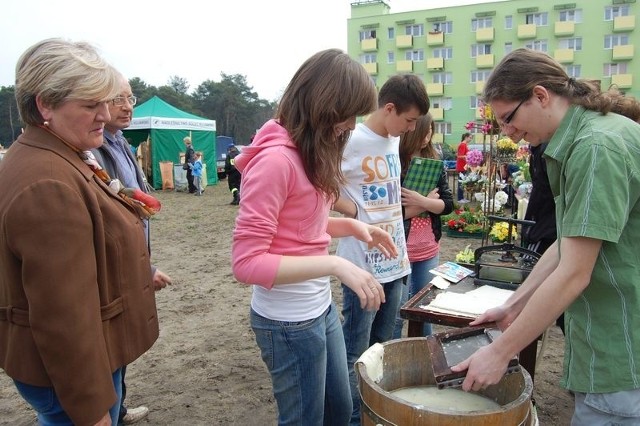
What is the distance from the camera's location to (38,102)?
1.34m

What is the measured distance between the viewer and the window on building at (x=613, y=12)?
133 feet

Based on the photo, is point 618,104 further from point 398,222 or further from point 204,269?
point 204,269

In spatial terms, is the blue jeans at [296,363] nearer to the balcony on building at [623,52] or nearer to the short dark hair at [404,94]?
the short dark hair at [404,94]

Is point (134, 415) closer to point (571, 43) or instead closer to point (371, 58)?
point (571, 43)

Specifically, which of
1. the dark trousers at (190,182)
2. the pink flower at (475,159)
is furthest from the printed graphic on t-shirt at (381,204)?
the dark trousers at (190,182)

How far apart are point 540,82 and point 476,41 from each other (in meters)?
47.1

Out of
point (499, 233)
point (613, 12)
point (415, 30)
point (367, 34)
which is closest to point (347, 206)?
point (499, 233)

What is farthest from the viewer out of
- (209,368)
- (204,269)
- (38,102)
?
(204,269)

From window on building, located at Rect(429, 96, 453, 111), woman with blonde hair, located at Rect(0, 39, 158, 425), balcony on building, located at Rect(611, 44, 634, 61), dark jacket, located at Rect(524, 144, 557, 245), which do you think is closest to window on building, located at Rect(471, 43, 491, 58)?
window on building, located at Rect(429, 96, 453, 111)

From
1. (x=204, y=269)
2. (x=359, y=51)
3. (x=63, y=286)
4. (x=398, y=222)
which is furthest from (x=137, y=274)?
(x=359, y=51)

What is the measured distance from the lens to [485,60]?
43.3 metres

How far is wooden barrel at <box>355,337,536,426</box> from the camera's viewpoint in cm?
115

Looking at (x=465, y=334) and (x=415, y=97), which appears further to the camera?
(x=415, y=97)

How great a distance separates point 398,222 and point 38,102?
1.69 metres
